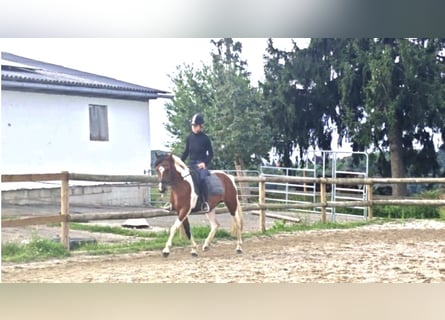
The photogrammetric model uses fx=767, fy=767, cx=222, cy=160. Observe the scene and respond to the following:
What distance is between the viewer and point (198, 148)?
5.11 metres

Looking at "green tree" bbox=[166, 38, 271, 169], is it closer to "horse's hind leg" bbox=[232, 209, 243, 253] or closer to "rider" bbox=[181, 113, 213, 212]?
"rider" bbox=[181, 113, 213, 212]

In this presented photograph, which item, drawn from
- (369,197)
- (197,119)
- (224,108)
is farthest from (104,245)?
(369,197)

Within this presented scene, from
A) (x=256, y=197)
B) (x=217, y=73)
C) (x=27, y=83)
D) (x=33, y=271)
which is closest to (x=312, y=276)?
(x=256, y=197)

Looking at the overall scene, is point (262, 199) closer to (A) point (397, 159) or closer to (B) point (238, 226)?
(B) point (238, 226)

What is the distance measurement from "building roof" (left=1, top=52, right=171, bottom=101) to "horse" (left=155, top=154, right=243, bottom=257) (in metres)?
0.48

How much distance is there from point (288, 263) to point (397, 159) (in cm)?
102

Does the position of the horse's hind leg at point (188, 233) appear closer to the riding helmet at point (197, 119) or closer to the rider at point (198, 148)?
the rider at point (198, 148)

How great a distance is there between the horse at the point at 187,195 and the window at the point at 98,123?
44cm

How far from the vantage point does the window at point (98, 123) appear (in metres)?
5.28

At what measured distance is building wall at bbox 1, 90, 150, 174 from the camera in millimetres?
5031

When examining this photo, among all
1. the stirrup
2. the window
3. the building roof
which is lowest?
the stirrup

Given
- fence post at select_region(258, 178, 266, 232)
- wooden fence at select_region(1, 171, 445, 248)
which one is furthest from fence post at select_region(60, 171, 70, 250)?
fence post at select_region(258, 178, 266, 232)

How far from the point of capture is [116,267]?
5.07 metres
